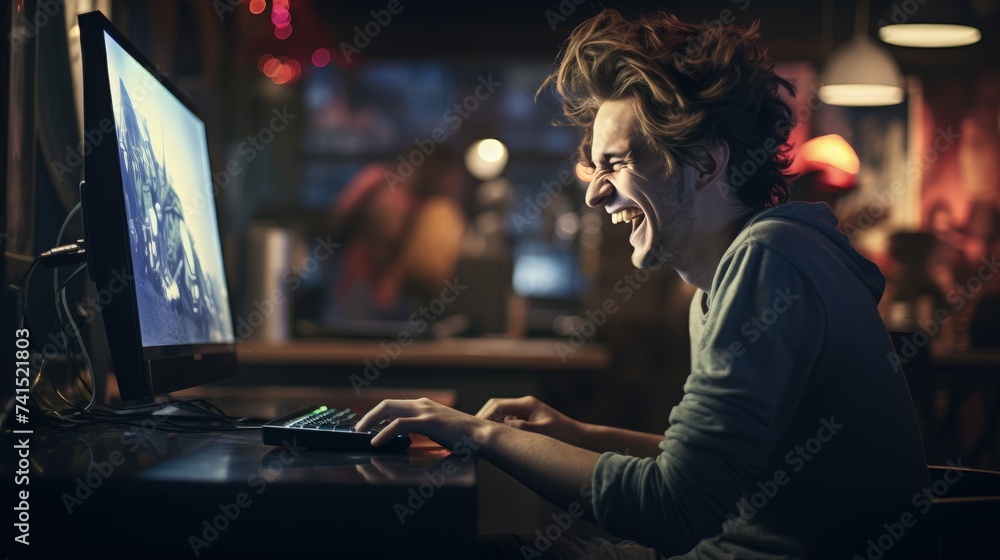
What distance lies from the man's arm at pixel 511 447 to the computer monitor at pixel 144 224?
0.29 meters

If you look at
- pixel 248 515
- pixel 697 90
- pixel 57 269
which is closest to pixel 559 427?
Result: pixel 697 90

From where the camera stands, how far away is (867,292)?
1054mm

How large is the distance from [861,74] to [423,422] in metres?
3.73

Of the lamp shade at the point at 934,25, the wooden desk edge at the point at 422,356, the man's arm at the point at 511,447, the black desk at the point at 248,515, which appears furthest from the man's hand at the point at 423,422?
the lamp shade at the point at 934,25

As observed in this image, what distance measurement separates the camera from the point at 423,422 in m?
1.00

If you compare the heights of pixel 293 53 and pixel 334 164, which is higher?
pixel 293 53

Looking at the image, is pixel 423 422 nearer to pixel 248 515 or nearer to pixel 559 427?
pixel 248 515

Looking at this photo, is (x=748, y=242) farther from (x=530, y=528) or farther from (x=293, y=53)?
(x=293, y=53)

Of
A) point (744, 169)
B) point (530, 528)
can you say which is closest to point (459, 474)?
point (744, 169)

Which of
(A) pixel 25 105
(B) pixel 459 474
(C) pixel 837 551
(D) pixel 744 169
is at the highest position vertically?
(A) pixel 25 105

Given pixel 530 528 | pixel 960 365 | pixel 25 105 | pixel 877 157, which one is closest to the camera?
pixel 25 105

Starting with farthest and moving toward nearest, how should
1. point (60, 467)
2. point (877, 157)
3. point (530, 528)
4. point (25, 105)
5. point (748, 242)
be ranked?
point (877, 157) < point (530, 528) < point (25, 105) < point (748, 242) < point (60, 467)

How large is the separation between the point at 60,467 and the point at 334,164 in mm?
7262

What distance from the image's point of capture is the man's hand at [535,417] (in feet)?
4.44
